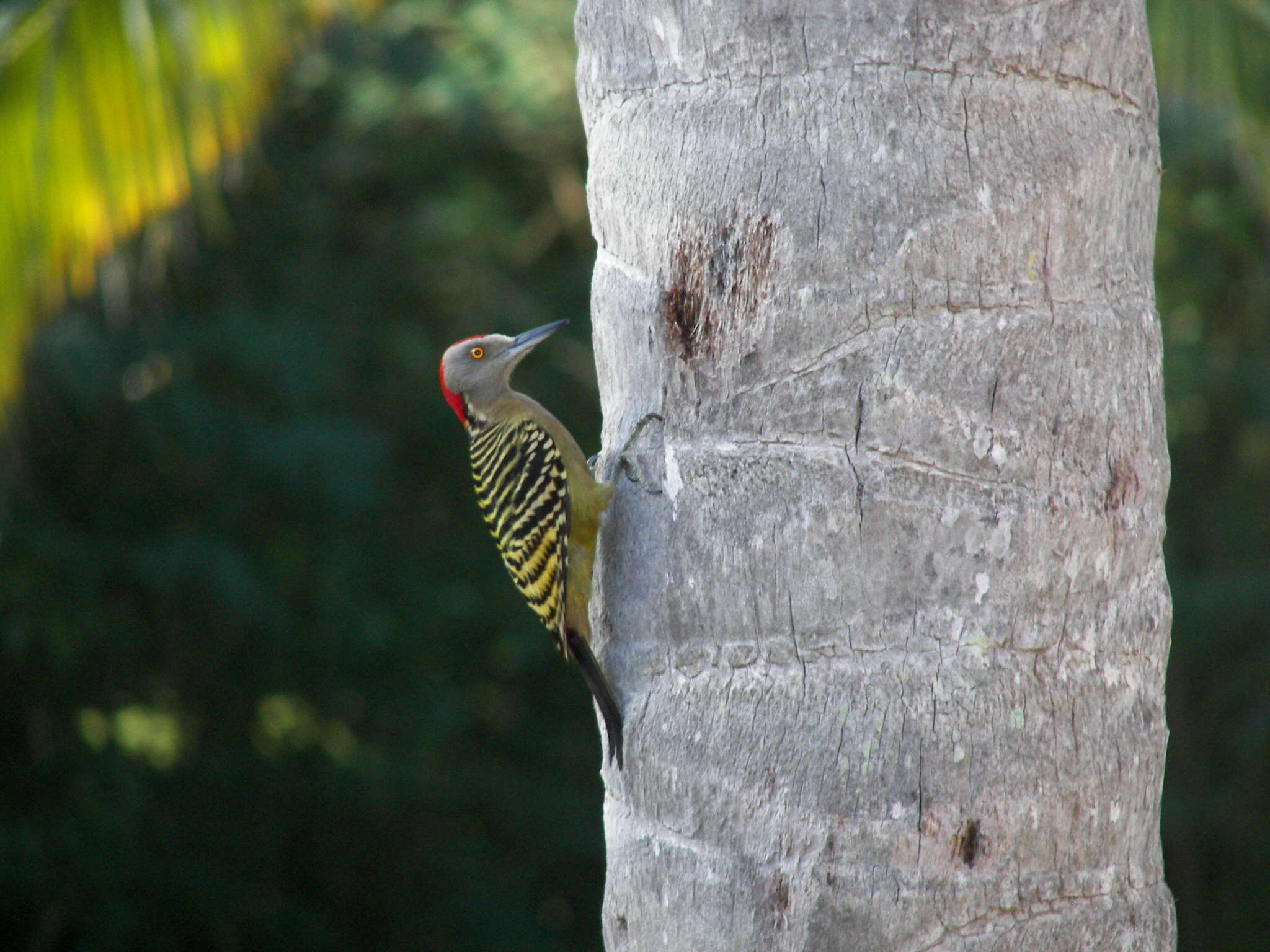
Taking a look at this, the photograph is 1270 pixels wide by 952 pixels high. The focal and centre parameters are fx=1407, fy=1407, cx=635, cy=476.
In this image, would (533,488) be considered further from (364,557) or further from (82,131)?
(364,557)

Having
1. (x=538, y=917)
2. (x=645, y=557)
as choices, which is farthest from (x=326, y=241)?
(x=645, y=557)

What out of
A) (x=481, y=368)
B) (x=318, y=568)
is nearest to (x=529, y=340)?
(x=481, y=368)

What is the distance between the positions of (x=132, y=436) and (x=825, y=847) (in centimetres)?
775

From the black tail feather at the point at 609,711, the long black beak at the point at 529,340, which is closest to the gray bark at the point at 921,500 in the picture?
the black tail feather at the point at 609,711

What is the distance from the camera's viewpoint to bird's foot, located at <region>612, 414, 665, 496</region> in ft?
9.09

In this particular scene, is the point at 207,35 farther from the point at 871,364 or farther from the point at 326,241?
the point at 326,241

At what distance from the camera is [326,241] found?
34.3 feet

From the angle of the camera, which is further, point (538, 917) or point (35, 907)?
point (538, 917)

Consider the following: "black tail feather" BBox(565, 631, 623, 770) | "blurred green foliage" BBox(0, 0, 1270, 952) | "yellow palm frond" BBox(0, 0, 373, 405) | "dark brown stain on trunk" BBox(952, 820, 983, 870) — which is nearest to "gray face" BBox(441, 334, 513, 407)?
"yellow palm frond" BBox(0, 0, 373, 405)

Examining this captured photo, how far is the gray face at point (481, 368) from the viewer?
16.4 feet

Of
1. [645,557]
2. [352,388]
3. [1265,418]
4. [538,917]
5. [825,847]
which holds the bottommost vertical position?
[538,917]

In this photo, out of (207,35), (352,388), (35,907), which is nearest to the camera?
(207,35)

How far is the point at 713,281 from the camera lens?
8.44 feet

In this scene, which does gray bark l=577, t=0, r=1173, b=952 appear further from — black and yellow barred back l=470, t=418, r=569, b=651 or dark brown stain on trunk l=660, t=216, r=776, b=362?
black and yellow barred back l=470, t=418, r=569, b=651
